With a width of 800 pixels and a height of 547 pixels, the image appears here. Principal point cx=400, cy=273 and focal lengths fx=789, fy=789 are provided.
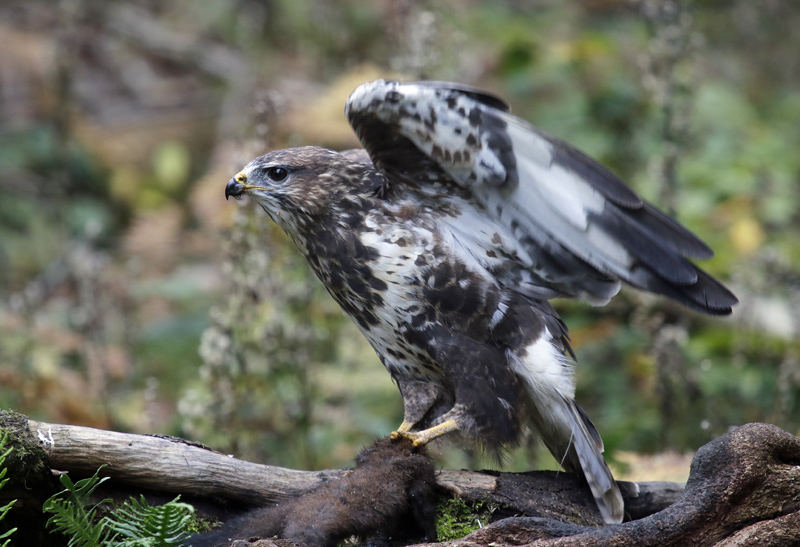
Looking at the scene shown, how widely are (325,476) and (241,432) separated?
217 centimetres

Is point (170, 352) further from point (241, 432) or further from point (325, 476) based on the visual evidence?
point (325, 476)

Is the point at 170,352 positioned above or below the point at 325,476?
above

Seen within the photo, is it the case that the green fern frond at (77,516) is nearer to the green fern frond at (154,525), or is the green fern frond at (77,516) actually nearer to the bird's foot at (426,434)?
the green fern frond at (154,525)

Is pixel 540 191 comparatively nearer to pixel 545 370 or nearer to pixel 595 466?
pixel 545 370

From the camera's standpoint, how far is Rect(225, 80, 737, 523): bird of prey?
10.2 ft

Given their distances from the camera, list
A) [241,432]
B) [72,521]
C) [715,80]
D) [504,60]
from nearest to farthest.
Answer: [72,521]
[241,432]
[504,60]
[715,80]

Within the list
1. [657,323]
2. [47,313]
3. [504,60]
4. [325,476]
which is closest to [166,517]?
[325,476]

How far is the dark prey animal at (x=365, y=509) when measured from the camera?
8.41 ft

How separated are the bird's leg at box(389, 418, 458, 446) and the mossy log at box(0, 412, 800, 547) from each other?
6.2 inches

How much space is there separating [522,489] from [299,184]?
63.7 inches

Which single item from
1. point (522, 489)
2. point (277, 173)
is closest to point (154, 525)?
point (522, 489)

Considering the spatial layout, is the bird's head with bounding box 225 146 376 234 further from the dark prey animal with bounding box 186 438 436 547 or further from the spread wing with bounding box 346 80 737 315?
the dark prey animal with bounding box 186 438 436 547

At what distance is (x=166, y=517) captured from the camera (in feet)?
7.73

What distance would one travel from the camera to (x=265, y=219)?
4.52 meters
